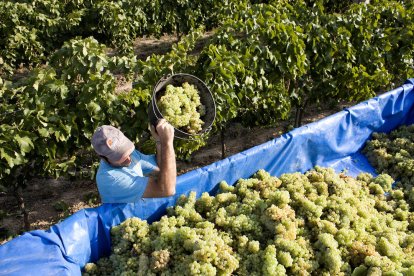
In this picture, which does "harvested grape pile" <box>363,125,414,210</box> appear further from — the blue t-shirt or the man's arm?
the blue t-shirt

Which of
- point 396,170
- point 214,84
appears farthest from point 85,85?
point 396,170

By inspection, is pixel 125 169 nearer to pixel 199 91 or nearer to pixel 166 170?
pixel 166 170

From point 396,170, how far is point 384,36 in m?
2.98

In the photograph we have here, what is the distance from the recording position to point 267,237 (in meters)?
3.55

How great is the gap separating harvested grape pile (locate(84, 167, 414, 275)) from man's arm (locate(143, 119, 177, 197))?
0.27m

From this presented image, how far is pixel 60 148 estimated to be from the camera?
16.3 ft

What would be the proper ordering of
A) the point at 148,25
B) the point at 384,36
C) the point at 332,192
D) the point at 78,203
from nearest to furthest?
1. the point at 332,192
2. the point at 78,203
3. the point at 384,36
4. the point at 148,25

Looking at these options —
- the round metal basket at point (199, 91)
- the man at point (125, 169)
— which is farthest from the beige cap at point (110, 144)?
the round metal basket at point (199, 91)

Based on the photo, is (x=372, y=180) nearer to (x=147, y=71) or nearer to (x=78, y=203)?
(x=147, y=71)

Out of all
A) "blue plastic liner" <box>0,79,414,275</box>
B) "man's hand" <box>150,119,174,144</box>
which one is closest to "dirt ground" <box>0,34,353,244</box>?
"blue plastic liner" <box>0,79,414,275</box>

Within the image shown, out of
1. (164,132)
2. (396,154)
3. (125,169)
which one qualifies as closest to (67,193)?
(125,169)

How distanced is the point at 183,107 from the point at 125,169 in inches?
37.5

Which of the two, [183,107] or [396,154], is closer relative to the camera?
[183,107]

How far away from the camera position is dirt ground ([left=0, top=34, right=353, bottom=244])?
18.4 feet
